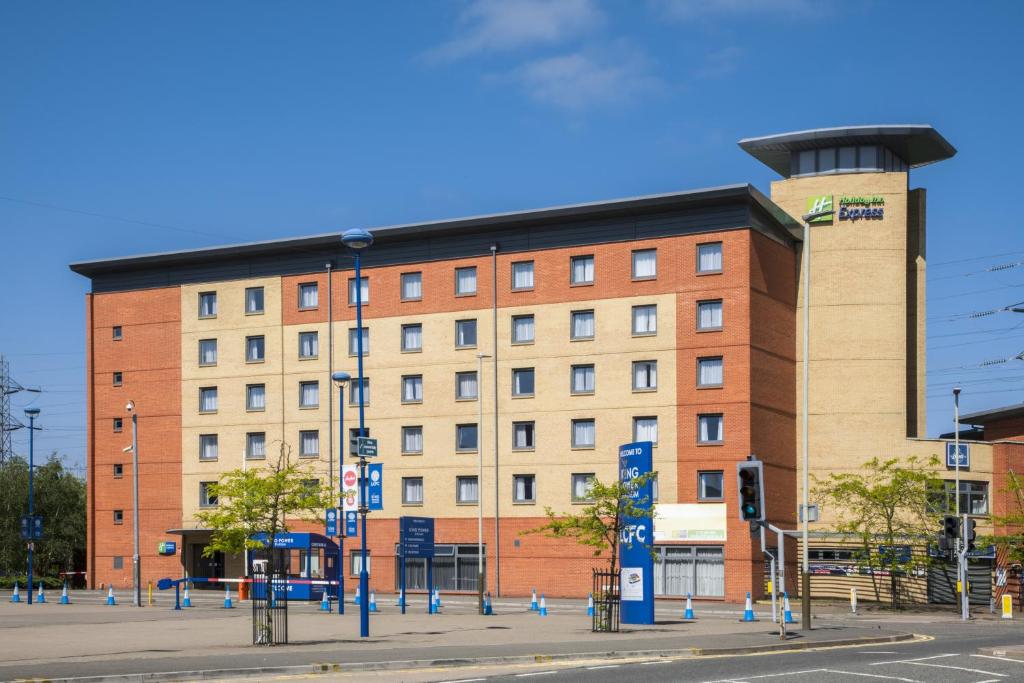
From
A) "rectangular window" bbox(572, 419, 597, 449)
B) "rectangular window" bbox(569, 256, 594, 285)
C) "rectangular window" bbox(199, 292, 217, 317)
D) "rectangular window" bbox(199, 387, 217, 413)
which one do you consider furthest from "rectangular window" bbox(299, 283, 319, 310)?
"rectangular window" bbox(572, 419, 597, 449)

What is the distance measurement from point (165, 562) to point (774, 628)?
46653 millimetres

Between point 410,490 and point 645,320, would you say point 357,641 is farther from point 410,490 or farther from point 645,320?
point 410,490

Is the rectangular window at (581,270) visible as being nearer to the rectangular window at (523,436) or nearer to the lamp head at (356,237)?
the rectangular window at (523,436)

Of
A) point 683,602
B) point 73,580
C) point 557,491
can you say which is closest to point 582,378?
point 557,491

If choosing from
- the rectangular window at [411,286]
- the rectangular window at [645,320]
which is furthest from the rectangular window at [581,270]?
the rectangular window at [411,286]

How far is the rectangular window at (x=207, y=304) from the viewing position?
74.4m

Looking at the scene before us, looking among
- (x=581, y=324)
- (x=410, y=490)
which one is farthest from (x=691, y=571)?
(x=410, y=490)

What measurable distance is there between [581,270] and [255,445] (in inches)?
823

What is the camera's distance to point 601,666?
23297 millimetres

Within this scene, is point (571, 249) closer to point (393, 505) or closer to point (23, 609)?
point (393, 505)

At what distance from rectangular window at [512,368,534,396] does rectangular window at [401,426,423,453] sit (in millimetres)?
5688

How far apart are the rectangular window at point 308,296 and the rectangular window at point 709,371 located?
21473 millimetres

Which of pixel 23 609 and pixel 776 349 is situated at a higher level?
pixel 776 349

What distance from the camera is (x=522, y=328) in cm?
6662
